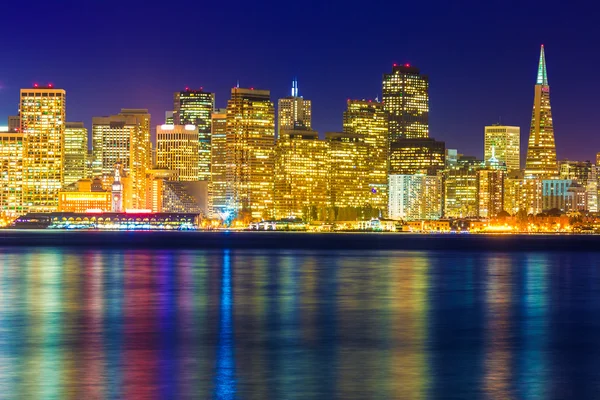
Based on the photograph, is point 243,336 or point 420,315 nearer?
point 243,336

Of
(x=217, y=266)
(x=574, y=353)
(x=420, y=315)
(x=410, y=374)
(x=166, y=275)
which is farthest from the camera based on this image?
(x=217, y=266)

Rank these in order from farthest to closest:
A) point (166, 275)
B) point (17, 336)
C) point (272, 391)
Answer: point (166, 275), point (17, 336), point (272, 391)

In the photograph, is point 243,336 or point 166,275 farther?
point 166,275

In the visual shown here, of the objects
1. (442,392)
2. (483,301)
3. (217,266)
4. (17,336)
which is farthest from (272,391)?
(217,266)

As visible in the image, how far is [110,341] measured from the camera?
42938 mm

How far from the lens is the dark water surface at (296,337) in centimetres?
3238

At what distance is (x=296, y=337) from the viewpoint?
44.5 meters

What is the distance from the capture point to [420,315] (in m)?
54.1

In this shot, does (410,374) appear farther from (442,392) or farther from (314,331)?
(314,331)

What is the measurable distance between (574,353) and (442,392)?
447 inches

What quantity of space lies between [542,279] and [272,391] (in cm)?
6214

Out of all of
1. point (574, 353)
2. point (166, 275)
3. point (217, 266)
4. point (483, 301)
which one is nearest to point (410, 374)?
point (574, 353)

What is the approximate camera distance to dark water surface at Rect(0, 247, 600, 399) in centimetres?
3238

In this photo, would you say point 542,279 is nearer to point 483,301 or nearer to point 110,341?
point 483,301
